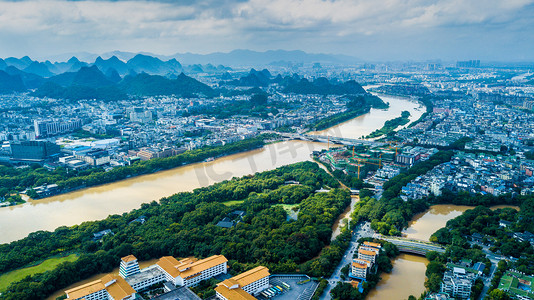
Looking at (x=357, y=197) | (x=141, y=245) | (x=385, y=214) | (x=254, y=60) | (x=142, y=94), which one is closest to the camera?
(x=141, y=245)

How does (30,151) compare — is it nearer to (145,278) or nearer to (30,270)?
(30,270)

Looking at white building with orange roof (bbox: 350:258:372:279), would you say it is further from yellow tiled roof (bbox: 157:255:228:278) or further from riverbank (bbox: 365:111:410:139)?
riverbank (bbox: 365:111:410:139)

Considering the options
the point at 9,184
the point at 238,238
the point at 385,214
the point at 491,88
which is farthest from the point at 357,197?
the point at 491,88

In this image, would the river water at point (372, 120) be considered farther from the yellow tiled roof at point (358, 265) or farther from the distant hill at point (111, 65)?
the distant hill at point (111, 65)

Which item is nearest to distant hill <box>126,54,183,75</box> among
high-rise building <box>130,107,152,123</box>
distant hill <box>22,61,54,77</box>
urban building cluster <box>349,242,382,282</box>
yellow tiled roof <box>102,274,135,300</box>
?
distant hill <box>22,61,54,77</box>

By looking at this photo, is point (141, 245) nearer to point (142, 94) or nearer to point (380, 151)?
point (380, 151)

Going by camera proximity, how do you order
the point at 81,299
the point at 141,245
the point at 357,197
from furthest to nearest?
the point at 357,197, the point at 141,245, the point at 81,299
